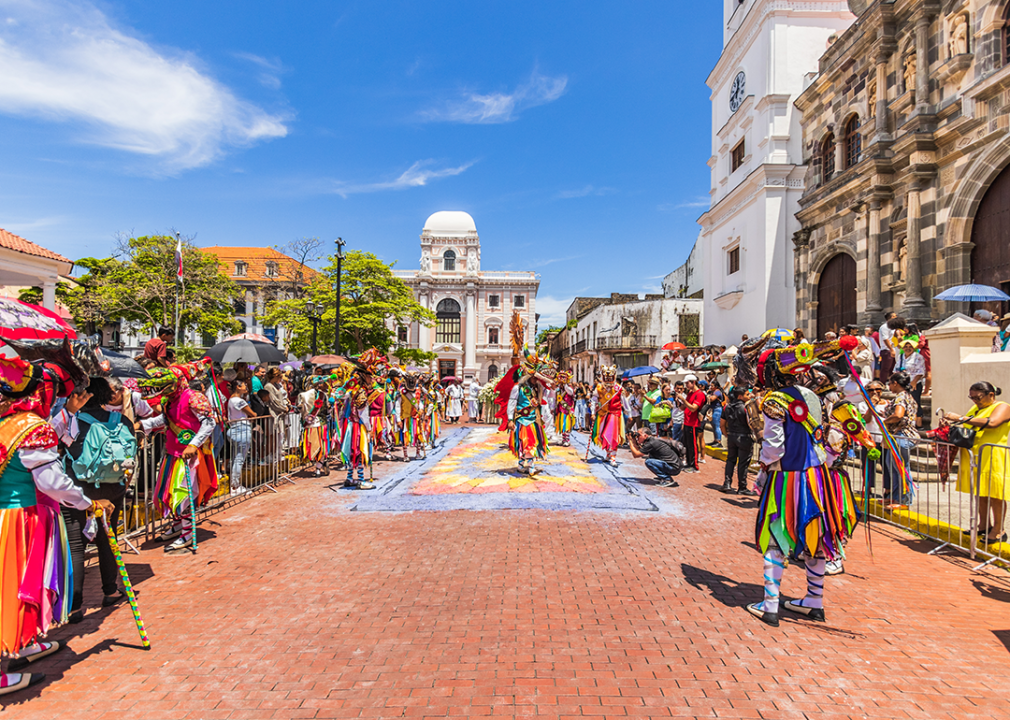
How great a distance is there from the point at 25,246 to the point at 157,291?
35.2 feet

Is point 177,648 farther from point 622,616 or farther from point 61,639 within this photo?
point 622,616

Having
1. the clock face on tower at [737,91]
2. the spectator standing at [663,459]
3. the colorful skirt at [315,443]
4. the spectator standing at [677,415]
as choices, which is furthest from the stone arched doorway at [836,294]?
the colorful skirt at [315,443]

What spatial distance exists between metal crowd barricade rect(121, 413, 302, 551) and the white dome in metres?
52.4

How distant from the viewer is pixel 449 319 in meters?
A: 59.8

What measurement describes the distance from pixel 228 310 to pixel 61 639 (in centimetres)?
3687

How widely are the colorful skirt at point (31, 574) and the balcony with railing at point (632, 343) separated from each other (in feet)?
126

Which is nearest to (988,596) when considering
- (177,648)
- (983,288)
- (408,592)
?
(408,592)

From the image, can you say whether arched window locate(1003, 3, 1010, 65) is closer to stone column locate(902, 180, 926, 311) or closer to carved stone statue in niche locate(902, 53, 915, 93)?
carved stone statue in niche locate(902, 53, 915, 93)

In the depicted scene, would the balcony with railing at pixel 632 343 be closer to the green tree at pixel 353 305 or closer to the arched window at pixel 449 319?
the green tree at pixel 353 305

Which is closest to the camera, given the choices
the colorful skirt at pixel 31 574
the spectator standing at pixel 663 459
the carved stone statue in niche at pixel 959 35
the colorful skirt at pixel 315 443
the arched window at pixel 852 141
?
the colorful skirt at pixel 31 574

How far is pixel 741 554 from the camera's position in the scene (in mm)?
5617

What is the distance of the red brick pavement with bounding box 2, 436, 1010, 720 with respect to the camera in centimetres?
304

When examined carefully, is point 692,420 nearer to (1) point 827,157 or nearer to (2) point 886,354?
(2) point 886,354

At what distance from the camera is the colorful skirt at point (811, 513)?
154 inches
